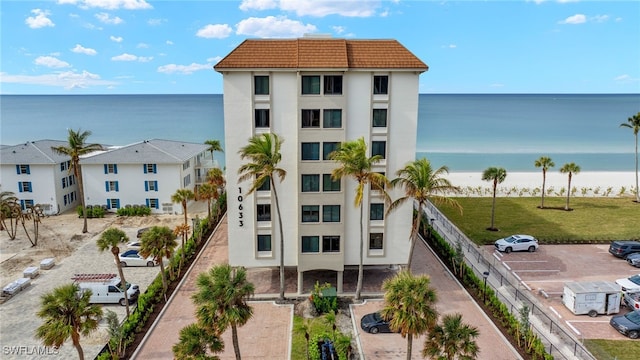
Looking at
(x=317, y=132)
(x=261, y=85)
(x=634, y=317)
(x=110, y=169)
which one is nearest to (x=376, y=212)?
(x=317, y=132)

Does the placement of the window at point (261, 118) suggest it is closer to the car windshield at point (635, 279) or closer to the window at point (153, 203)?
the window at point (153, 203)

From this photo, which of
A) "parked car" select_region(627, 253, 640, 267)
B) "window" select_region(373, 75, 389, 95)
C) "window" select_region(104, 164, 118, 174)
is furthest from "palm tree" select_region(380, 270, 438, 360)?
"window" select_region(104, 164, 118, 174)

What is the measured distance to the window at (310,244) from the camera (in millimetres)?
30575

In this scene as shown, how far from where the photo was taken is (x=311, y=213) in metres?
30.2

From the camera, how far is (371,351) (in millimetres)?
24328

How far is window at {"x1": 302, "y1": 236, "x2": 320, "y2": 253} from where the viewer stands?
3058 cm

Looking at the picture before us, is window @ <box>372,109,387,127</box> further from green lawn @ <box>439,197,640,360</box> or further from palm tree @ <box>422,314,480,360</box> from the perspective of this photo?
green lawn @ <box>439,197,640,360</box>

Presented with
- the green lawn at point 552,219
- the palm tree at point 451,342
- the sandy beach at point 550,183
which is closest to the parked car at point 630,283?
the green lawn at point 552,219

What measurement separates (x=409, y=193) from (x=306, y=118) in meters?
8.61

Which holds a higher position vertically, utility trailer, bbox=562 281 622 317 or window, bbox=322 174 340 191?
window, bbox=322 174 340 191

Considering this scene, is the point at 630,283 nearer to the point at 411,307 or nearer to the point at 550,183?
the point at 411,307

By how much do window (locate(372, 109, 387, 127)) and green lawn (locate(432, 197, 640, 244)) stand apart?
19.6 meters

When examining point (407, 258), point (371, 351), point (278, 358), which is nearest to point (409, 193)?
point (407, 258)

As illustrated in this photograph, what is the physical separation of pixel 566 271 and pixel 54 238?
4881 centimetres
